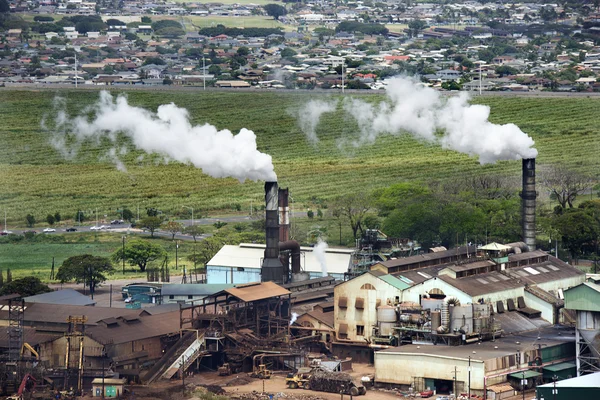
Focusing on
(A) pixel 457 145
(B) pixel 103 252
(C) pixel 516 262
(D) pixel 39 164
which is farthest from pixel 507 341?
(D) pixel 39 164

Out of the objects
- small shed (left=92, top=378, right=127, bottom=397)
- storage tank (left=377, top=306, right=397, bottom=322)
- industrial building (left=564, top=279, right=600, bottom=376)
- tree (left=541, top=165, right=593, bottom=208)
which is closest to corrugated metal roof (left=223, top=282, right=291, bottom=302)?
storage tank (left=377, top=306, right=397, bottom=322)

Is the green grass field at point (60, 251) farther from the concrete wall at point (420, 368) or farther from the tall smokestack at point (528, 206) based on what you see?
the concrete wall at point (420, 368)

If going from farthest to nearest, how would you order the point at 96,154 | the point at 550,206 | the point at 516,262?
1. the point at 96,154
2. the point at 550,206
3. the point at 516,262

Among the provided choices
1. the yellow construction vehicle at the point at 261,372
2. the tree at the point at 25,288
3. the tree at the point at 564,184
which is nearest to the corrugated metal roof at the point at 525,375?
the yellow construction vehicle at the point at 261,372

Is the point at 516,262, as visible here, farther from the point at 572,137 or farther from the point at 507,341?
the point at 572,137

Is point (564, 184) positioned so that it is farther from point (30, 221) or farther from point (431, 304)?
point (431, 304)

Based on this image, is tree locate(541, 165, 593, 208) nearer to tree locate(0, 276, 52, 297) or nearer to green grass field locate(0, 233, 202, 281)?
green grass field locate(0, 233, 202, 281)

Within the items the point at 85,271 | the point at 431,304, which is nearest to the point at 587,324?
the point at 431,304
